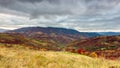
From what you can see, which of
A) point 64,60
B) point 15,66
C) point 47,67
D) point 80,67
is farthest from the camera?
point 64,60

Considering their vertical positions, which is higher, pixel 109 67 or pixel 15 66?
pixel 15 66

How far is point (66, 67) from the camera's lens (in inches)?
575

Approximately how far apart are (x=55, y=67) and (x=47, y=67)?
571mm

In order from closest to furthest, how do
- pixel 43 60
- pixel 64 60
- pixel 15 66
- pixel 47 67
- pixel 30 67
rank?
pixel 15 66
pixel 30 67
pixel 47 67
pixel 43 60
pixel 64 60

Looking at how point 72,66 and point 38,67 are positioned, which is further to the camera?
point 72,66

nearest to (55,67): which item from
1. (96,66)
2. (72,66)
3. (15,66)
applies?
(72,66)

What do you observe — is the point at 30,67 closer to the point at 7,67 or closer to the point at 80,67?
the point at 7,67

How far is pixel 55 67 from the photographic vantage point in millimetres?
14016

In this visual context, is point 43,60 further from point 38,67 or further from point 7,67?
point 7,67

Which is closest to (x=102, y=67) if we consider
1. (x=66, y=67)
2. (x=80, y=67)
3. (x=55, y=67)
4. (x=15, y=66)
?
(x=80, y=67)

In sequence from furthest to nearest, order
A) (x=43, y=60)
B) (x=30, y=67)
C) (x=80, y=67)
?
(x=43, y=60)
(x=80, y=67)
(x=30, y=67)

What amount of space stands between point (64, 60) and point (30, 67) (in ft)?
17.1

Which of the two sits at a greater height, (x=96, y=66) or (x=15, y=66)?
(x=15, y=66)

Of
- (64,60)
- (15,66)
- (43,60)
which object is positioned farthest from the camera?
(64,60)
